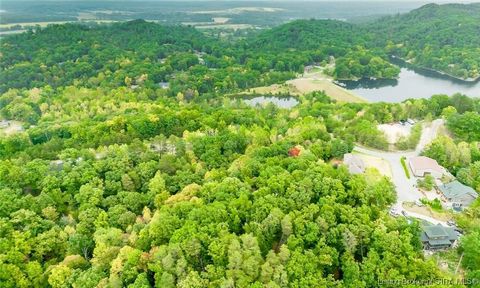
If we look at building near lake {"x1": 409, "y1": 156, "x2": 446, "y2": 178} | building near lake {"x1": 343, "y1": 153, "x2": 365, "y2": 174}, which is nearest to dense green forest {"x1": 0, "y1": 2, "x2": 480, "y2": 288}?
building near lake {"x1": 343, "y1": 153, "x2": 365, "y2": 174}

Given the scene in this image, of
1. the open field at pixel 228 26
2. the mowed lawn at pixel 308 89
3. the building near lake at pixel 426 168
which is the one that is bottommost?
the mowed lawn at pixel 308 89

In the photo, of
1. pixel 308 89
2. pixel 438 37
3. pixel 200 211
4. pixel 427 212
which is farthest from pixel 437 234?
pixel 438 37

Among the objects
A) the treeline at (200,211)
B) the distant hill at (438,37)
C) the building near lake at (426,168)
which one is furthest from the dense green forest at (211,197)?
the distant hill at (438,37)

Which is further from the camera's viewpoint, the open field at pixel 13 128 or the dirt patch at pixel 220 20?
the dirt patch at pixel 220 20

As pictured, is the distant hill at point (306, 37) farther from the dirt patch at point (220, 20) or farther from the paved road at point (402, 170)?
the paved road at point (402, 170)

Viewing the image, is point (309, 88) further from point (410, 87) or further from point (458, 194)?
point (458, 194)
